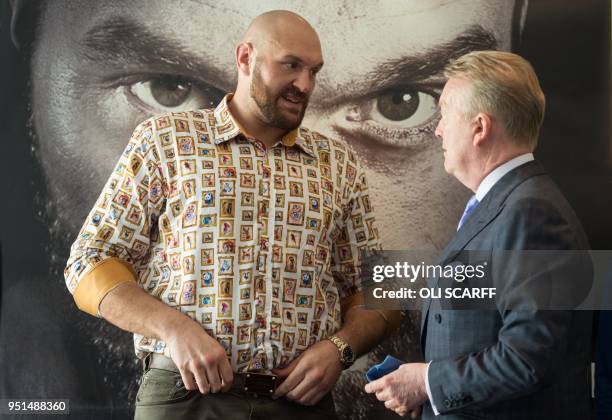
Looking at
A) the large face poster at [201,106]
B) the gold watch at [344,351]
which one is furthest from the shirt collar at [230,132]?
the gold watch at [344,351]

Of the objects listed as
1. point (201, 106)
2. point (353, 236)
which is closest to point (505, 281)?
point (353, 236)

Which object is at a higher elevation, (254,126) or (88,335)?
(254,126)

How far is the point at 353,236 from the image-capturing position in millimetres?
2125

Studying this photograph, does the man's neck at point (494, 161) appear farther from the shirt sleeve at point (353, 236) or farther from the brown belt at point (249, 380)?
the brown belt at point (249, 380)

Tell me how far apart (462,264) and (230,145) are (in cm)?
72

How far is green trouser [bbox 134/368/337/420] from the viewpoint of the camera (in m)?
1.86

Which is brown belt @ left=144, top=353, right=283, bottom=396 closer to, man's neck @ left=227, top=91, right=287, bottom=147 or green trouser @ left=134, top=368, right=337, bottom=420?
green trouser @ left=134, top=368, right=337, bottom=420

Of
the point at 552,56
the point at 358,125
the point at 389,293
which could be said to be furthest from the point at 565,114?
the point at 389,293

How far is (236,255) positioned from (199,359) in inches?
10.9

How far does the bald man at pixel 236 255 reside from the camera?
1.86 meters

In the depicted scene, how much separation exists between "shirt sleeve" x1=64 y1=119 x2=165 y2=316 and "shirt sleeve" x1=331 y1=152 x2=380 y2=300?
1.60 ft

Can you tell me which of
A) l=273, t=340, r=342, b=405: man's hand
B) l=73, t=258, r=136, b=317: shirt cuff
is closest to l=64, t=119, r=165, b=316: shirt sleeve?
l=73, t=258, r=136, b=317: shirt cuff

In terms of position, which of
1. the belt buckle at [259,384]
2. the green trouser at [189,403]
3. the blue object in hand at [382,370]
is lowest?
the green trouser at [189,403]

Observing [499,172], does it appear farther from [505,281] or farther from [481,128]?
[505,281]
